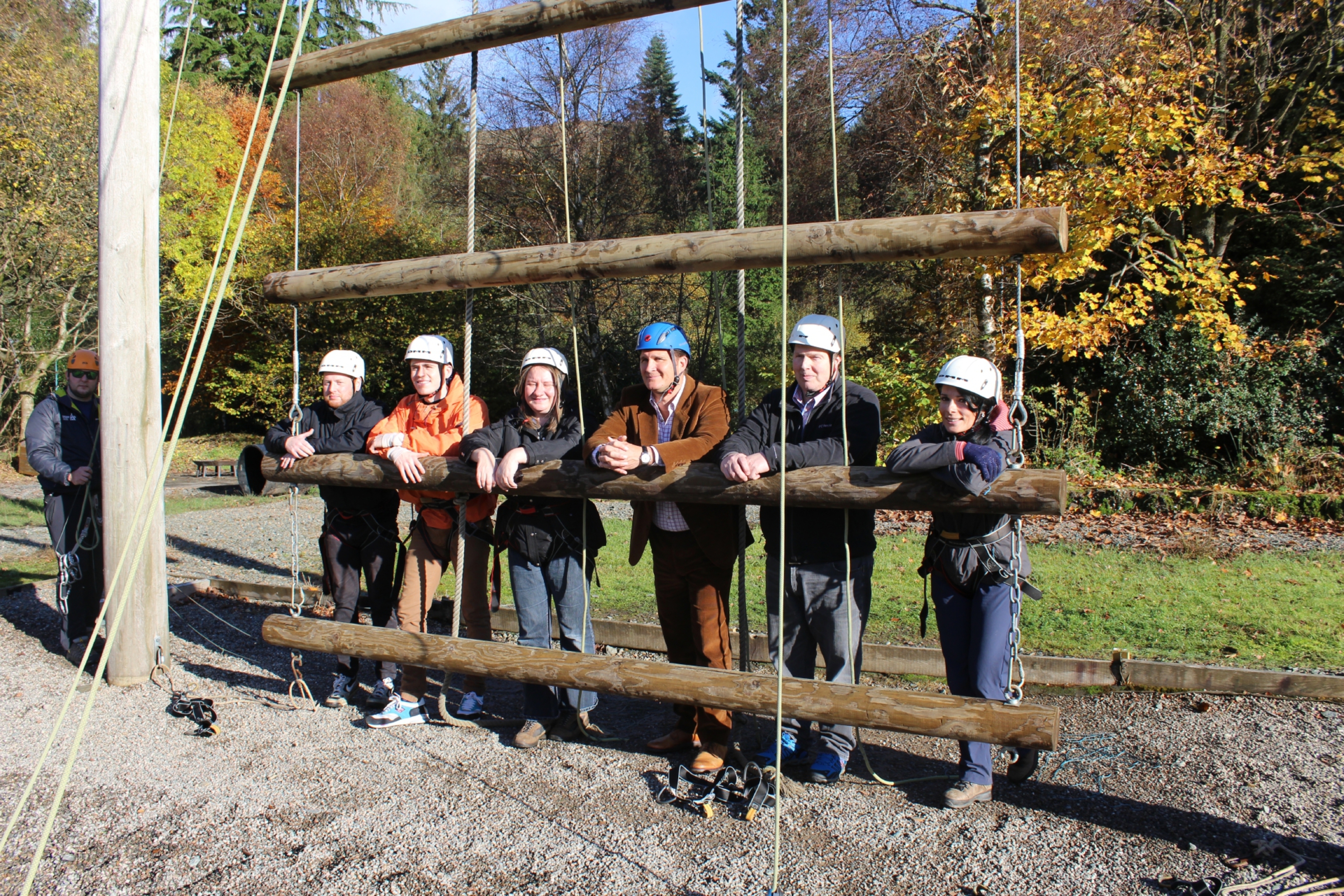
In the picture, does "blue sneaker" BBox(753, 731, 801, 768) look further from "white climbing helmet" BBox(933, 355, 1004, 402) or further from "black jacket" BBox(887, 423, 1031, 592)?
"white climbing helmet" BBox(933, 355, 1004, 402)

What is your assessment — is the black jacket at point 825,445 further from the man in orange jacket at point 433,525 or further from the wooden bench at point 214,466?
the wooden bench at point 214,466

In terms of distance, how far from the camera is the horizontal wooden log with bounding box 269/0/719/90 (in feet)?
14.1

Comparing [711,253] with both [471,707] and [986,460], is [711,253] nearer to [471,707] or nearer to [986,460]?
[986,460]

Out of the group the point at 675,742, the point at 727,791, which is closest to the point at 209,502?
the point at 675,742

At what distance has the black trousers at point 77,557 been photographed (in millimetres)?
5891

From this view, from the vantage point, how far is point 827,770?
3770 millimetres

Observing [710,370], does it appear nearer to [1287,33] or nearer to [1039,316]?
[1039,316]

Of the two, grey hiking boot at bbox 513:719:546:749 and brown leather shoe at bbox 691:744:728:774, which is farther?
grey hiking boot at bbox 513:719:546:749

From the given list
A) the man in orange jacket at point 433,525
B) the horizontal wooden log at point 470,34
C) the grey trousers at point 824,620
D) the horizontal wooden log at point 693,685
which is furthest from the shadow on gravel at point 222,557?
the grey trousers at point 824,620

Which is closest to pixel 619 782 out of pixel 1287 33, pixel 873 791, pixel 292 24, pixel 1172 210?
pixel 873 791

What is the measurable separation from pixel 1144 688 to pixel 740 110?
3663mm

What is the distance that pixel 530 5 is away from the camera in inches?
176

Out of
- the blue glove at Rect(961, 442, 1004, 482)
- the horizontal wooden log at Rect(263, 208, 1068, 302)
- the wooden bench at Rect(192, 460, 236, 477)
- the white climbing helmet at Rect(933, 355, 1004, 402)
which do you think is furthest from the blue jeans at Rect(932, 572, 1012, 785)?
the wooden bench at Rect(192, 460, 236, 477)

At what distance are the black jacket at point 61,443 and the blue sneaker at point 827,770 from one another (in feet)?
16.2
